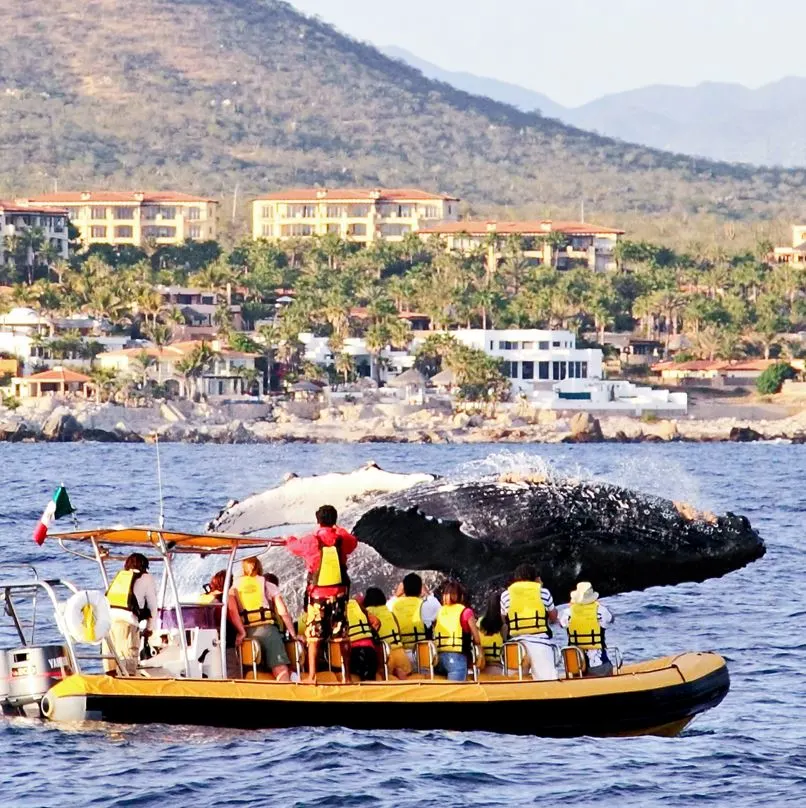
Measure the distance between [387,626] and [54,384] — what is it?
109 m

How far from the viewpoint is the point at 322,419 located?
12656cm

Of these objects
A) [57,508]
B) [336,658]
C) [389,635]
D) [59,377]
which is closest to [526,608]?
[389,635]

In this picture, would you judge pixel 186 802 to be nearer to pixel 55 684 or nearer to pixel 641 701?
pixel 55 684

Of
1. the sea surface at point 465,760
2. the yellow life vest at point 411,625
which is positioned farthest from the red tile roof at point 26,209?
the yellow life vest at point 411,625

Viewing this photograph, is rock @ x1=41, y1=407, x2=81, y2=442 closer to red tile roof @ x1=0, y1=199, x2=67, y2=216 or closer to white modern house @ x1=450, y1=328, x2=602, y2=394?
white modern house @ x1=450, y1=328, x2=602, y2=394

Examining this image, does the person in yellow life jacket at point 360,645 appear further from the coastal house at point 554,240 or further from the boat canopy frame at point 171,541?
the coastal house at point 554,240

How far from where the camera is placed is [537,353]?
141 metres

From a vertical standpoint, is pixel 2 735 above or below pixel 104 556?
below

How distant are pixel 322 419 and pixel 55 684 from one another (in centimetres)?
10518

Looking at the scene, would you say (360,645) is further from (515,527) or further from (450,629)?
(515,527)

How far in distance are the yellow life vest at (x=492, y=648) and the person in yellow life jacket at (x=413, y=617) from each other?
553mm

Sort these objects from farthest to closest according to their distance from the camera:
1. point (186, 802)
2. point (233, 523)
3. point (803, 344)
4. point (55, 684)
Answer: point (803, 344)
point (233, 523)
point (55, 684)
point (186, 802)

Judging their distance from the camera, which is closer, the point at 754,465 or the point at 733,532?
the point at 733,532

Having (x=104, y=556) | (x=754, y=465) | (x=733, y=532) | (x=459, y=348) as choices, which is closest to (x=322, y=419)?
(x=459, y=348)
